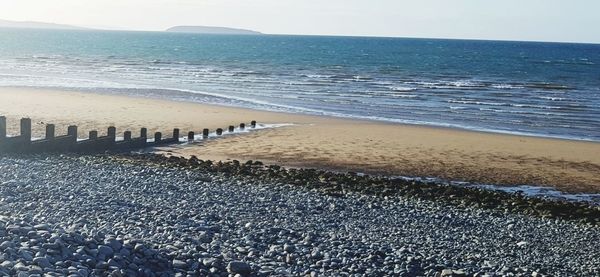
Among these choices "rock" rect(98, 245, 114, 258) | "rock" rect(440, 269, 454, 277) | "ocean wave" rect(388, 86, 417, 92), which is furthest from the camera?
"ocean wave" rect(388, 86, 417, 92)

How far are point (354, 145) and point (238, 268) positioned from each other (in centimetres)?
1372

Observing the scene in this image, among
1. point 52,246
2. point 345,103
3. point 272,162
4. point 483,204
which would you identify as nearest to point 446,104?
point 345,103

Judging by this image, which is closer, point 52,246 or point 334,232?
point 52,246

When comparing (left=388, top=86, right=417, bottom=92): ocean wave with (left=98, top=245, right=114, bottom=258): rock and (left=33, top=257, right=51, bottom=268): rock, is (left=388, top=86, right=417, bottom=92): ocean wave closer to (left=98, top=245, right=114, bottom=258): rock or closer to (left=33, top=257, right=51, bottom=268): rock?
(left=98, top=245, right=114, bottom=258): rock

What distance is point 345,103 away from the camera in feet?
120

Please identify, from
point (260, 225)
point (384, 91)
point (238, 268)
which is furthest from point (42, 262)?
point (384, 91)

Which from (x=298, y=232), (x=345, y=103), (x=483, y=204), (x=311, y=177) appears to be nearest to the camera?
(x=298, y=232)

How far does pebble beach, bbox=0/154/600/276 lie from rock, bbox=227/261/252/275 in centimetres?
1

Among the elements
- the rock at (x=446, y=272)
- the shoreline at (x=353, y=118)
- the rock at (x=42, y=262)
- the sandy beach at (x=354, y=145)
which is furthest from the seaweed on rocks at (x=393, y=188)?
the shoreline at (x=353, y=118)

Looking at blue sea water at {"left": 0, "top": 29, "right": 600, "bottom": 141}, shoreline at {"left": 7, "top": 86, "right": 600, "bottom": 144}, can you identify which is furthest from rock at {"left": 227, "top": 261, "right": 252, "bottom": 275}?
blue sea water at {"left": 0, "top": 29, "right": 600, "bottom": 141}

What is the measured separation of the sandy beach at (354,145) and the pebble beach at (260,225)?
2.78 m

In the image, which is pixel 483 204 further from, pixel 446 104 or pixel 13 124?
pixel 446 104

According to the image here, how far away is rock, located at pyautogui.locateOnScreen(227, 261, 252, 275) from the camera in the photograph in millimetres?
8602

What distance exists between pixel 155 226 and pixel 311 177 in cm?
636
